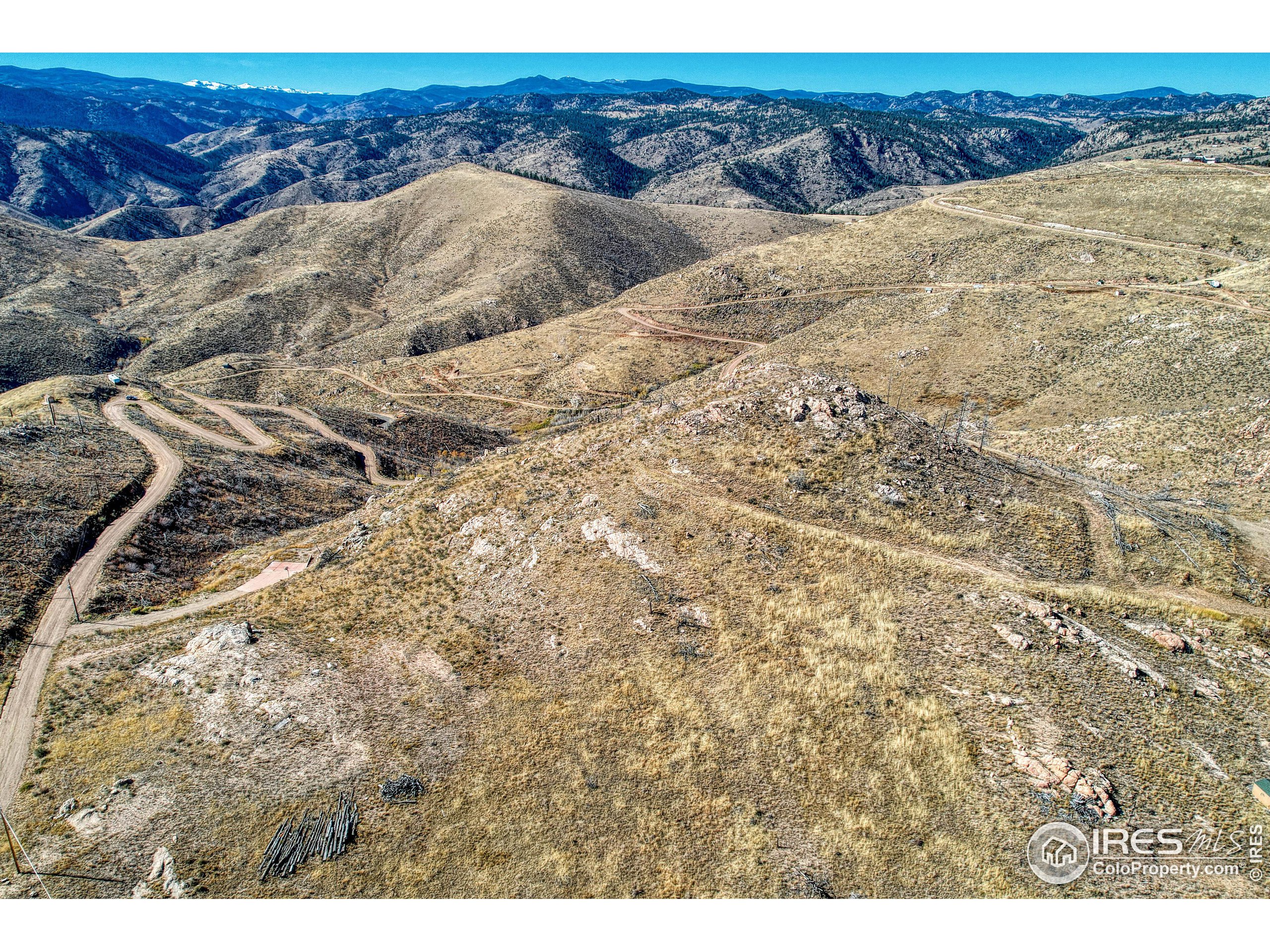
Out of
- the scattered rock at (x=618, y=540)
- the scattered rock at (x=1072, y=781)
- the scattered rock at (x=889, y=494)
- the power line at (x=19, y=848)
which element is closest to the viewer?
the power line at (x=19, y=848)

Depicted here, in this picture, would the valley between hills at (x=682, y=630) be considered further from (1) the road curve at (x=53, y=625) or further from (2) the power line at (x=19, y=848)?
(2) the power line at (x=19, y=848)

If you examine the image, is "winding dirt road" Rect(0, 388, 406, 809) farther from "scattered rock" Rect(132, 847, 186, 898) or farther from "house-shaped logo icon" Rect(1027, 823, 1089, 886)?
"house-shaped logo icon" Rect(1027, 823, 1089, 886)

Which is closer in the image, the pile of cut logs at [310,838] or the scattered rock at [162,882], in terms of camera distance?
the scattered rock at [162,882]

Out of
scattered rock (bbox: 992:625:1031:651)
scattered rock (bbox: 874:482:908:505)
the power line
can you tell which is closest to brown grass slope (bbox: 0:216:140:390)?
the power line

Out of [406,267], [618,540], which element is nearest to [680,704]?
[618,540]

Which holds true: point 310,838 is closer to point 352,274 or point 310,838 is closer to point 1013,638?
point 1013,638

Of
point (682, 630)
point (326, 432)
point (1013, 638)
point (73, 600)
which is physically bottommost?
point (326, 432)

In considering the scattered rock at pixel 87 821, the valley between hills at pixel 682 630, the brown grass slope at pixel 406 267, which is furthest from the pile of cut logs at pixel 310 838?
the brown grass slope at pixel 406 267

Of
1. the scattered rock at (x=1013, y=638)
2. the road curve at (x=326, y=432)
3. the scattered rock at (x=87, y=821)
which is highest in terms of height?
the scattered rock at (x=1013, y=638)
